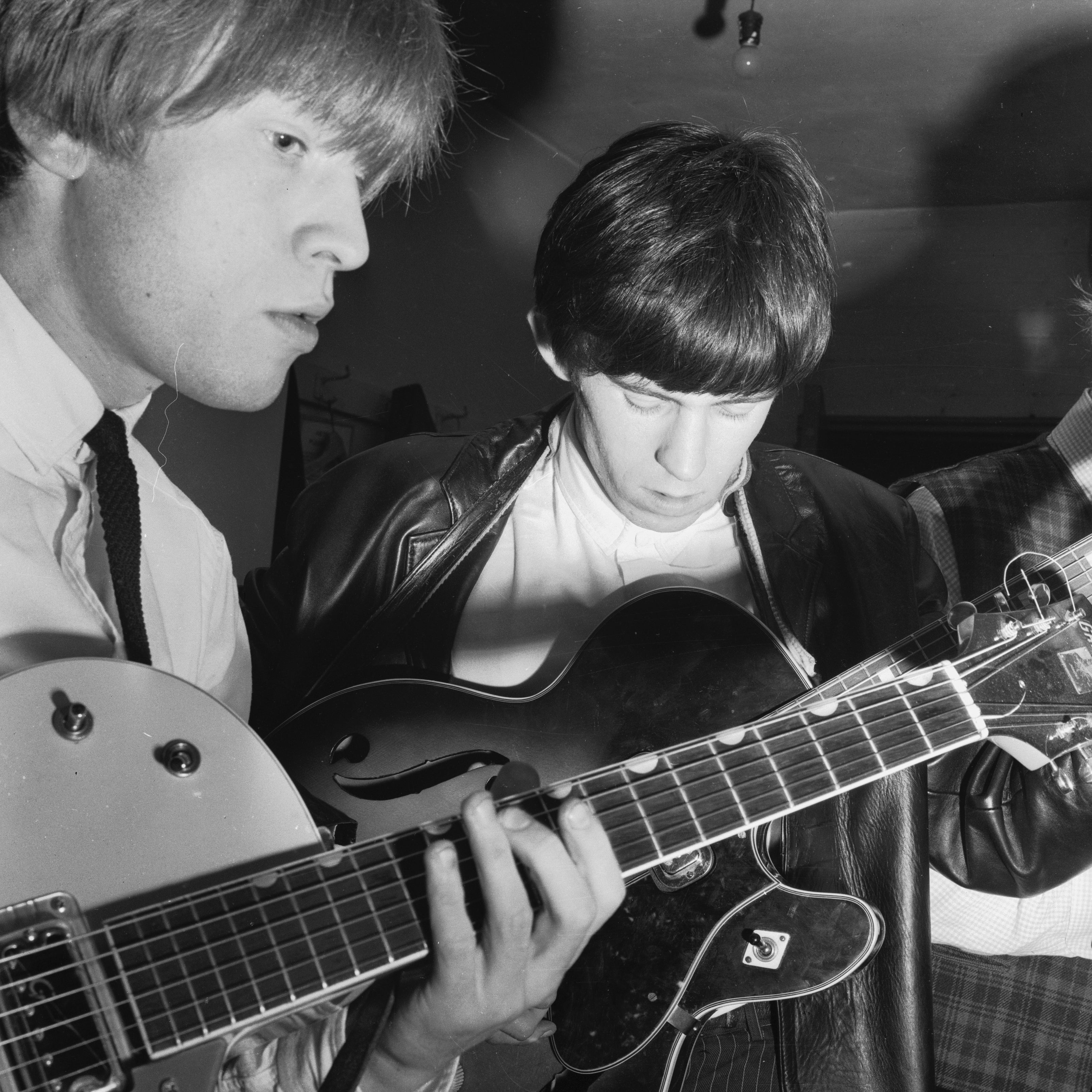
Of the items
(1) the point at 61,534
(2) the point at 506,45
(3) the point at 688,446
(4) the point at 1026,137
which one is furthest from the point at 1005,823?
(2) the point at 506,45

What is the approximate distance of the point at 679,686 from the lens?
644 mm

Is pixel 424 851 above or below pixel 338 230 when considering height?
below

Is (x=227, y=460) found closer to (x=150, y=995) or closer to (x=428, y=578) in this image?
(x=428, y=578)

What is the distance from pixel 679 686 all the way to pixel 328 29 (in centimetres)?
43

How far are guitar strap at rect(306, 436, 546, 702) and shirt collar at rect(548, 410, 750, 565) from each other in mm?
37

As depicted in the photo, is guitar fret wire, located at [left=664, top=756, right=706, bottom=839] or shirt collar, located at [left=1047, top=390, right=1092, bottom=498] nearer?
guitar fret wire, located at [left=664, top=756, right=706, bottom=839]

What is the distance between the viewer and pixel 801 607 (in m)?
0.76

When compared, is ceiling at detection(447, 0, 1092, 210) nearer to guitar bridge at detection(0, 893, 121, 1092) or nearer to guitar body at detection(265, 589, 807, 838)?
guitar body at detection(265, 589, 807, 838)

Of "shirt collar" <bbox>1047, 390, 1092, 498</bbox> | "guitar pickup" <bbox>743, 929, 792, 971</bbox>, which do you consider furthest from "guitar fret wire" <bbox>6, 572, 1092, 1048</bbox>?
"shirt collar" <bbox>1047, 390, 1092, 498</bbox>

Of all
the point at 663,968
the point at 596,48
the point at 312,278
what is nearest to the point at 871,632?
the point at 663,968

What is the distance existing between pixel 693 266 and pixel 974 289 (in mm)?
730

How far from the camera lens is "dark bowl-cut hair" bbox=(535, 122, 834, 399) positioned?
66 cm

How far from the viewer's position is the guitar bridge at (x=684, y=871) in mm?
611

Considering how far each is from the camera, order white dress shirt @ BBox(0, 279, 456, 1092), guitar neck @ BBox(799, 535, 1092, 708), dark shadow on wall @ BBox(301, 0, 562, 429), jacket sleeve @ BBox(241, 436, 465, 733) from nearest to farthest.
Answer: white dress shirt @ BBox(0, 279, 456, 1092) < guitar neck @ BBox(799, 535, 1092, 708) < jacket sleeve @ BBox(241, 436, 465, 733) < dark shadow on wall @ BBox(301, 0, 562, 429)
